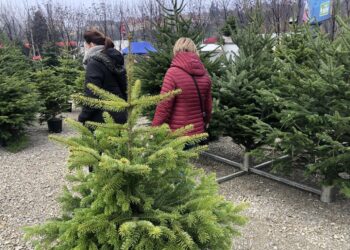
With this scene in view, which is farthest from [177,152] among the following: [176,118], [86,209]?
[176,118]

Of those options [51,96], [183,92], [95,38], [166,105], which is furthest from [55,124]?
[183,92]

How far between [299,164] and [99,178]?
3.70 meters

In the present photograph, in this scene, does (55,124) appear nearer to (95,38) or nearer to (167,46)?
(167,46)

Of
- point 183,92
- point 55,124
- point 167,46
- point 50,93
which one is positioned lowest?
point 55,124

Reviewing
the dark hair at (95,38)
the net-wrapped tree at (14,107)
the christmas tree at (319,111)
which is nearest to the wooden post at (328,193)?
the christmas tree at (319,111)

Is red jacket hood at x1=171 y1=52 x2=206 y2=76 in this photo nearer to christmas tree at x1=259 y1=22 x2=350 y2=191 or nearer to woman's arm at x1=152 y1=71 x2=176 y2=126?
woman's arm at x1=152 y1=71 x2=176 y2=126

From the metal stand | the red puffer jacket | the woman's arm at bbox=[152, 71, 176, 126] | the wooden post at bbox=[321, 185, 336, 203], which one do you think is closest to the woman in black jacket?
the woman's arm at bbox=[152, 71, 176, 126]

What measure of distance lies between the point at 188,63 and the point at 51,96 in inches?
220

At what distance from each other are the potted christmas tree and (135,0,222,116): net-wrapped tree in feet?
9.06

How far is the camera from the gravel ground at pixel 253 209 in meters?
3.82

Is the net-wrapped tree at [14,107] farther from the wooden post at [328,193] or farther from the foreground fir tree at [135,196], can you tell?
the wooden post at [328,193]

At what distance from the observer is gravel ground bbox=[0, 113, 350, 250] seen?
12.5ft

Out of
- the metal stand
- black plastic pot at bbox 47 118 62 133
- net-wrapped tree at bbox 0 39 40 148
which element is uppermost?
net-wrapped tree at bbox 0 39 40 148

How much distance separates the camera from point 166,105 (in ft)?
13.9
